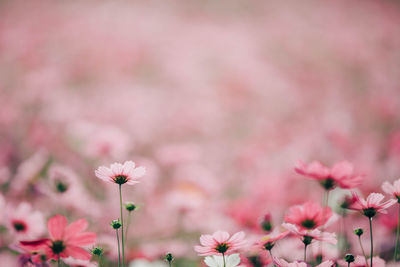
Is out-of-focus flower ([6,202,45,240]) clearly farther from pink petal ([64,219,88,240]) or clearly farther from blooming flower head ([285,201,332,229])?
blooming flower head ([285,201,332,229])

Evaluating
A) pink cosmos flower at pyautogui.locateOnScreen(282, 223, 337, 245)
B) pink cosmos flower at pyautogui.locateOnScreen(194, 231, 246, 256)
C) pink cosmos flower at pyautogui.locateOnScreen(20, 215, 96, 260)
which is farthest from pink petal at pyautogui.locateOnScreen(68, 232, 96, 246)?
pink cosmos flower at pyautogui.locateOnScreen(282, 223, 337, 245)

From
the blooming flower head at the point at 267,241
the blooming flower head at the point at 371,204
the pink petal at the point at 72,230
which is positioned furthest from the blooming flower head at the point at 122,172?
the blooming flower head at the point at 371,204

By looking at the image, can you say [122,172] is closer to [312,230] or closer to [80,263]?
[80,263]

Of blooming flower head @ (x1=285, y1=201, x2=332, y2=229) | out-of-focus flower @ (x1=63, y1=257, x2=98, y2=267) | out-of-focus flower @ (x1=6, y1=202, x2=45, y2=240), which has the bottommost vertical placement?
out-of-focus flower @ (x1=63, y1=257, x2=98, y2=267)

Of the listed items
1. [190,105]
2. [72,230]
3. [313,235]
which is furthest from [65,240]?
[190,105]

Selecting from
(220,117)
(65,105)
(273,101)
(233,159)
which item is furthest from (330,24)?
(65,105)

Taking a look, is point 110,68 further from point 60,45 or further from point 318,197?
point 318,197
